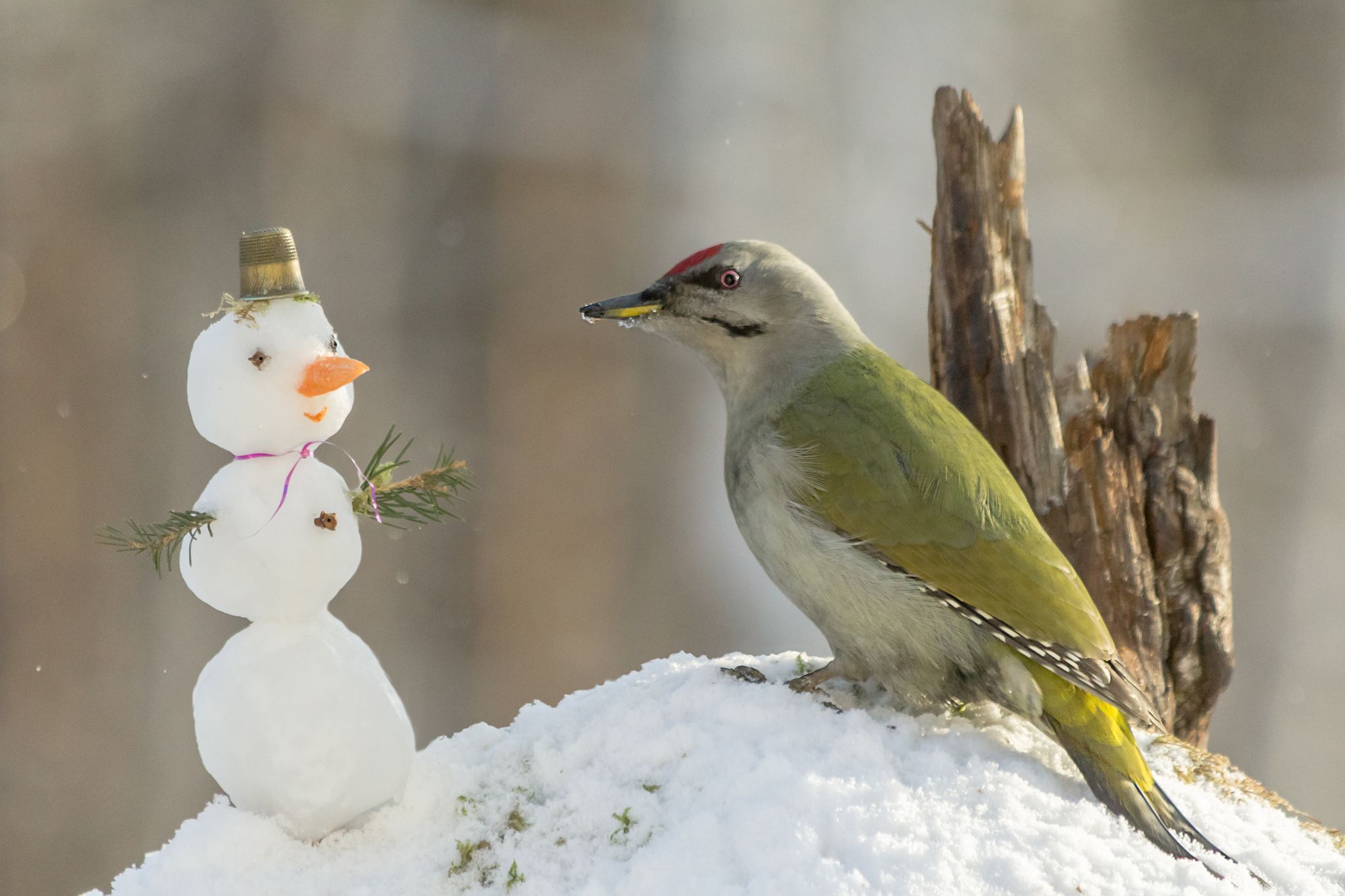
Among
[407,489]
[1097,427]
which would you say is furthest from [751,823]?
[1097,427]

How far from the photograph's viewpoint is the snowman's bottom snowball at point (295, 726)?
1.94 m

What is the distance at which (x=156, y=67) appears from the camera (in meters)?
4.23

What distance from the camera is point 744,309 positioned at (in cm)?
265

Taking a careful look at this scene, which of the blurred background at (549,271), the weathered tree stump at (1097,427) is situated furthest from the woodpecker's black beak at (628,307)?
the blurred background at (549,271)

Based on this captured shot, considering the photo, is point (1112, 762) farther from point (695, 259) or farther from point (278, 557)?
point (278, 557)

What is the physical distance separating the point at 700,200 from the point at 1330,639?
4852 mm

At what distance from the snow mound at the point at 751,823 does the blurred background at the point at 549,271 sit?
3.38 feet

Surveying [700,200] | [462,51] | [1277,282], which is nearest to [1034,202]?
[1277,282]

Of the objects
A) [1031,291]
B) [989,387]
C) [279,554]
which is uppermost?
[1031,291]

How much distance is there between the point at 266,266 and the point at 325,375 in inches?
8.8

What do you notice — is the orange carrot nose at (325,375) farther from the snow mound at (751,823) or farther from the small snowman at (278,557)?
the snow mound at (751,823)

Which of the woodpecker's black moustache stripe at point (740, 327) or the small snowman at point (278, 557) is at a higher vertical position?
the woodpecker's black moustache stripe at point (740, 327)

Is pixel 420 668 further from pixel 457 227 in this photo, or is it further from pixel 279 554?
pixel 279 554

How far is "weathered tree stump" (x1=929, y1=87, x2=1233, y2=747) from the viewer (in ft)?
9.84
